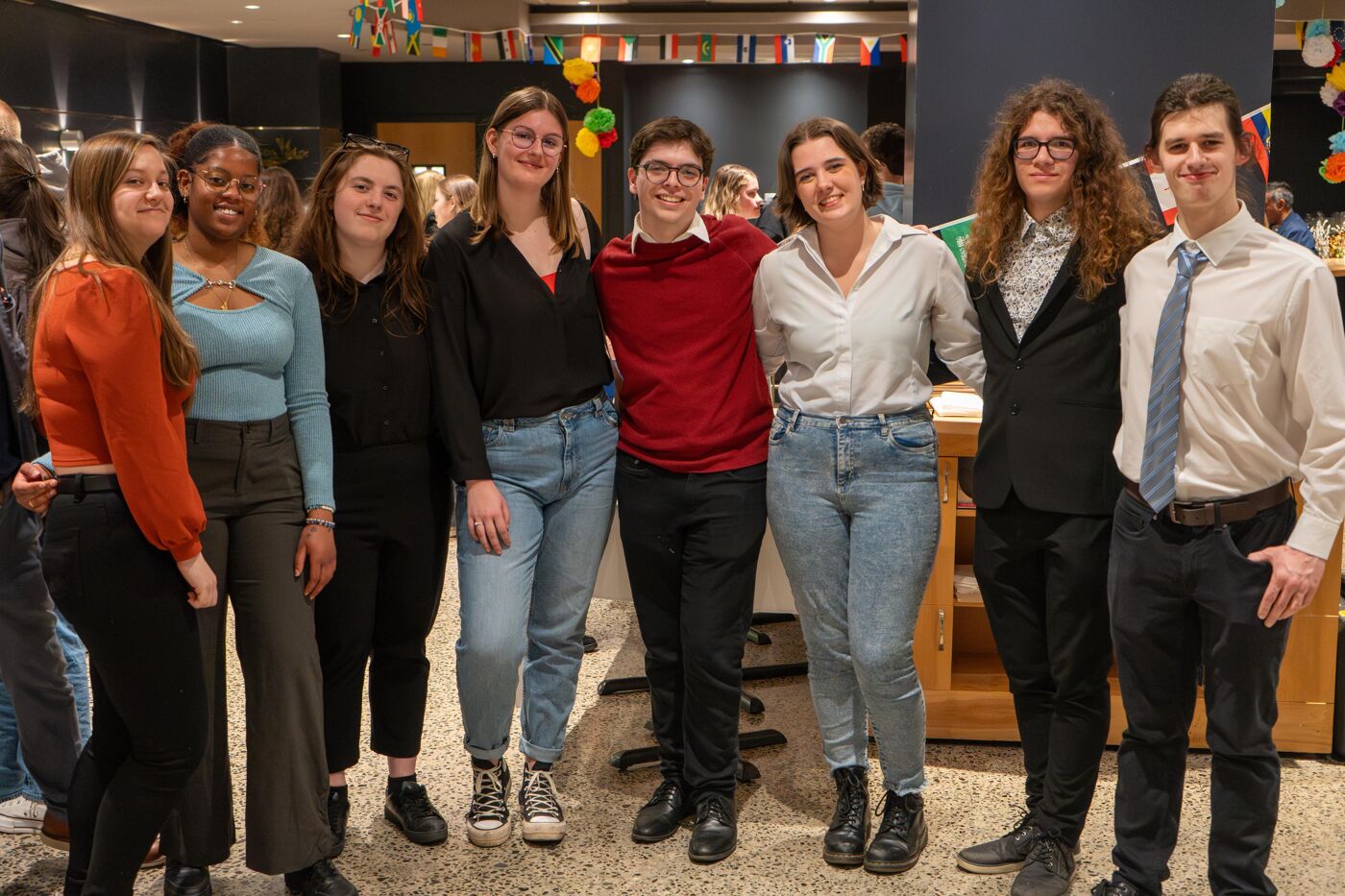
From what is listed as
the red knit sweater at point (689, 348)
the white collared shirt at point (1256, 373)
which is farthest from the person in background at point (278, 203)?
the white collared shirt at point (1256, 373)

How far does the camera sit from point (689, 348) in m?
2.72

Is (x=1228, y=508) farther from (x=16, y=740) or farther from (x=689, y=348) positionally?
(x=16, y=740)

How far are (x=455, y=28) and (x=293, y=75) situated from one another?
19.5 ft

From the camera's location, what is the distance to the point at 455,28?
27.5 feet

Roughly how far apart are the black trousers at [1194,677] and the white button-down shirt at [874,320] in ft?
1.77

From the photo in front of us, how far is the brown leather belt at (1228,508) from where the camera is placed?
2248 millimetres

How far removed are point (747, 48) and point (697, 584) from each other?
25.7 feet

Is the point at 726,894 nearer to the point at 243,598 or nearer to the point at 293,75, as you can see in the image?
the point at 243,598

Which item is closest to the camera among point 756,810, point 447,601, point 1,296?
point 1,296

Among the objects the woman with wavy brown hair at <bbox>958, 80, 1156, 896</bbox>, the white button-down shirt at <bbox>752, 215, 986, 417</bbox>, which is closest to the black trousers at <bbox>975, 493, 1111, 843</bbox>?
the woman with wavy brown hair at <bbox>958, 80, 1156, 896</bbox>

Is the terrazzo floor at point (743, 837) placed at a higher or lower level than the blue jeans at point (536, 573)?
lower

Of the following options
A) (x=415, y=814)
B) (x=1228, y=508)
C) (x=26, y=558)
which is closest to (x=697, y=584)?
(x=415, y=814)

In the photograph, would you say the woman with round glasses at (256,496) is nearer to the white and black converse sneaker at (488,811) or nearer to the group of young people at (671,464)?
the group of young people at (671,464)

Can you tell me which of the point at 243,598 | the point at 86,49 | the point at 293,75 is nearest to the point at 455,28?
the point at 86,49
